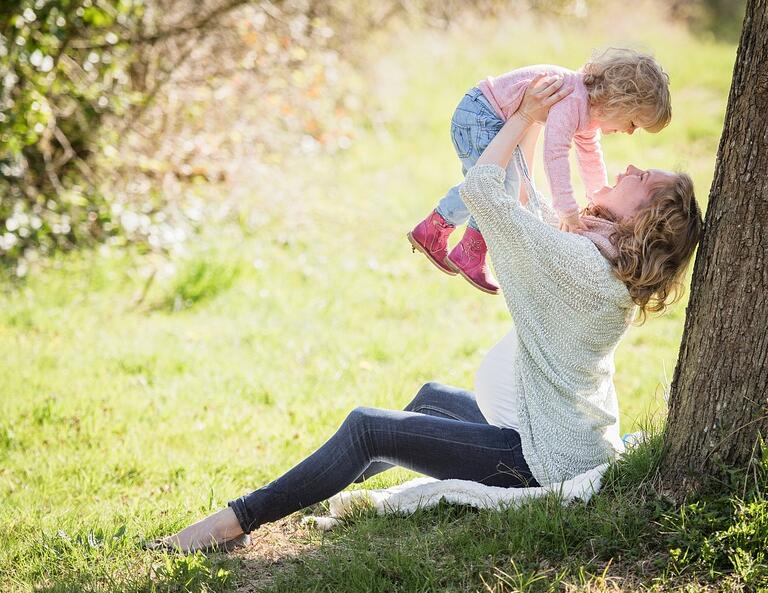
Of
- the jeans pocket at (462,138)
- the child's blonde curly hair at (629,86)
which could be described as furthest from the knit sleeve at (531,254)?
the child's blonde curly hair at (629,86)

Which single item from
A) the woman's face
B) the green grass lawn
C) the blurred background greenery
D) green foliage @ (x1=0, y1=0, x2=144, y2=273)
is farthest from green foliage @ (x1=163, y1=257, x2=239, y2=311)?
the woman's face

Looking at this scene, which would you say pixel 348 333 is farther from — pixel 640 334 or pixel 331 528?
pixel 331 528

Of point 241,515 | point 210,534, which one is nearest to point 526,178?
point 241,515

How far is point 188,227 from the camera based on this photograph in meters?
7.02

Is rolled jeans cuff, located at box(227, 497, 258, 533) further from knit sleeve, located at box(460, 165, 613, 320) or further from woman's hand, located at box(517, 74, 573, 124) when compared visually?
woman's hand, located at box(517, 74, 573, 124)

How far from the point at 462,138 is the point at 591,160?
48 cm

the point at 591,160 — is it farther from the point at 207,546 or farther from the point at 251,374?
the point at 251,374

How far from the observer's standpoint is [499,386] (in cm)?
311

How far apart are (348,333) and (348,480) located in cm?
271

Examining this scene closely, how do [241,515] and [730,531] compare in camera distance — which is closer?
[730,531]

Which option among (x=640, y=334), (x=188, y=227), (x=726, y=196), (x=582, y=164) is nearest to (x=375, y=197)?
(x=188, y=227)

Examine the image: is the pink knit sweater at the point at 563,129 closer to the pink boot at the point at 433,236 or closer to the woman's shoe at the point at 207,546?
the pink boot at the point at 433,236

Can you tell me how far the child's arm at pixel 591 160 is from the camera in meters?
3.16

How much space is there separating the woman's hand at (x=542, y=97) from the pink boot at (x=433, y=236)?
55 centimetres
